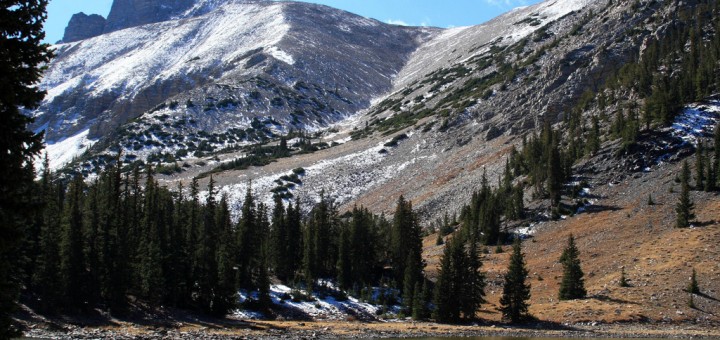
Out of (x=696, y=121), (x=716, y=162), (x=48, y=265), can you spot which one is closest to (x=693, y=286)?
(x=716, y=162)

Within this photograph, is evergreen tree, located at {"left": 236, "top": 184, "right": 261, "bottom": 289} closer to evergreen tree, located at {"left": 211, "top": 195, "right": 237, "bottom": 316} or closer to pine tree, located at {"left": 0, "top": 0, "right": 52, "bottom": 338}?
evergreen tree, located at {"left": 211, "top": 195, "right": 237, "bottom": 316}

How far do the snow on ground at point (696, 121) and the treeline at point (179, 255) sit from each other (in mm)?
47089

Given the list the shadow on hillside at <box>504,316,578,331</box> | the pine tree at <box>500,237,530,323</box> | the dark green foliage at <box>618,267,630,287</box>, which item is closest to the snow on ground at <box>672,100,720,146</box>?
the dark green foliage at <box>618,267,630,287</box>

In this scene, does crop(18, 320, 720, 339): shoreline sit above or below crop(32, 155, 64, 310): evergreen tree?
below

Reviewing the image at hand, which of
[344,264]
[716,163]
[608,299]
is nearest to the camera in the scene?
[608,299]

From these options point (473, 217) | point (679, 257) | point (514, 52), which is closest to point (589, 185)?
point (473, 217)

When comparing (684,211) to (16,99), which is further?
(684,211)

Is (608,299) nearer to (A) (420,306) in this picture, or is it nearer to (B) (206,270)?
(A) (420,306)

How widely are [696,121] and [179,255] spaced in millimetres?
80191

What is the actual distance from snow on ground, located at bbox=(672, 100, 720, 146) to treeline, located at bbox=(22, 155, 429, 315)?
154 ft

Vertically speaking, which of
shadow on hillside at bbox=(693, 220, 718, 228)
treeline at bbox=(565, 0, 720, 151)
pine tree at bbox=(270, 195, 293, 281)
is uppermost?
treeline at bbox=(565, 0, 720, 151)

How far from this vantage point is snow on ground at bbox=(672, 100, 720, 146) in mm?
93562

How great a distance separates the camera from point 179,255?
61281 mm

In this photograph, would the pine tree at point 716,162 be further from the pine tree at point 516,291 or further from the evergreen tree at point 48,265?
the evergreen tree at point 48,265
